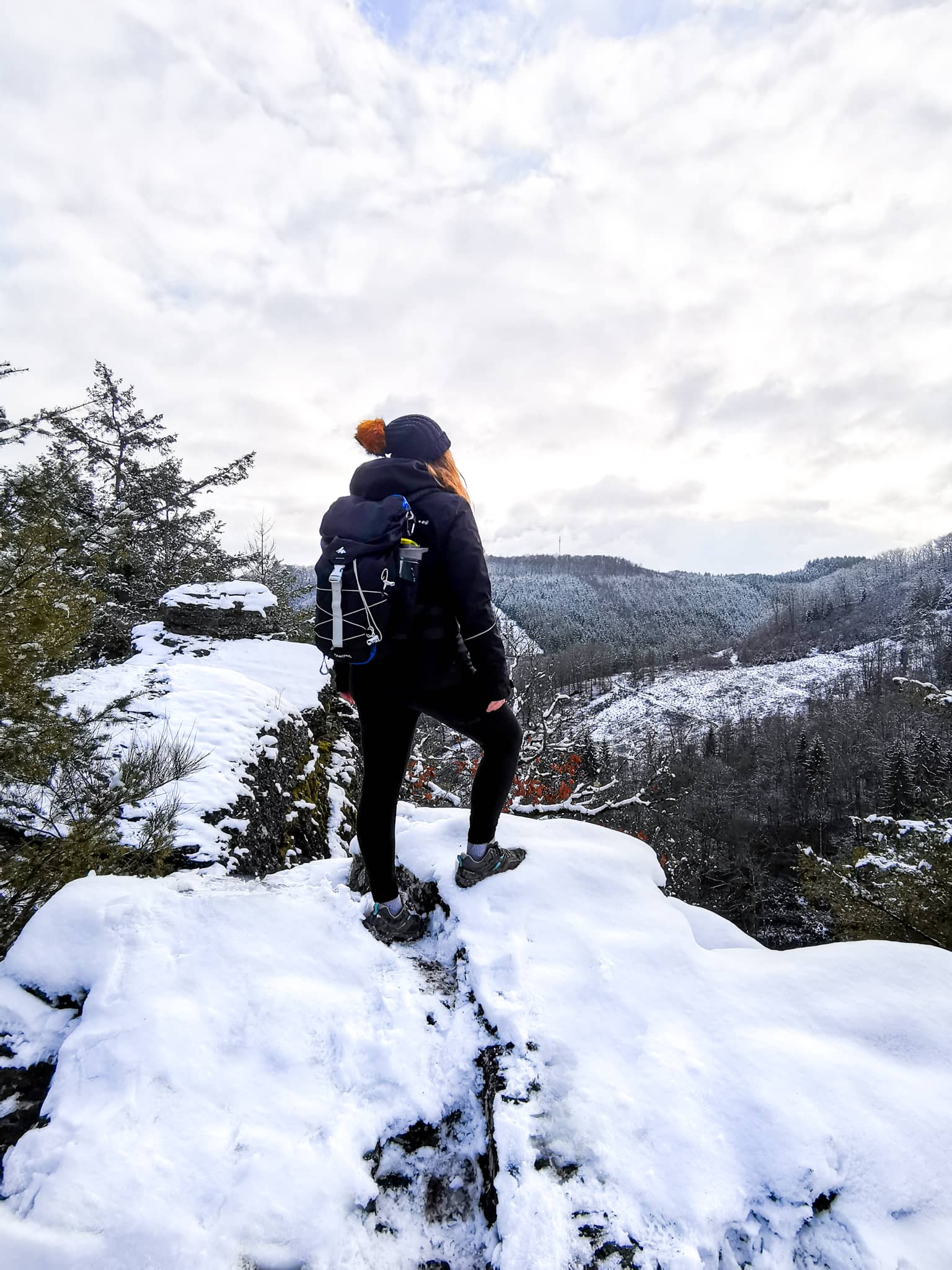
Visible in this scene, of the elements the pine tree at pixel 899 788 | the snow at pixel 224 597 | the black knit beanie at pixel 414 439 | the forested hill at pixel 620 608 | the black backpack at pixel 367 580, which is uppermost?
the forested hill at pixel 620 608

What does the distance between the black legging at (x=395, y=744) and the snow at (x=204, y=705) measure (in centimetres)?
170

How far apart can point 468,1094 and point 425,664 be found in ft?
4.91

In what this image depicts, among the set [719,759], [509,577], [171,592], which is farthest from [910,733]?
[509,577]

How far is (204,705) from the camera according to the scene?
5156mm

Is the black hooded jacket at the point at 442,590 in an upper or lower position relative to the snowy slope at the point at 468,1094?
upper

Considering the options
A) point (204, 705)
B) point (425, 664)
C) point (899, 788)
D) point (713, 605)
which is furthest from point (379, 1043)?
point (713, 605)

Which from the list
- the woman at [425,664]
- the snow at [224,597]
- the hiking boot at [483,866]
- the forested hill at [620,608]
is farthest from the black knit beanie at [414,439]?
the forested hill at [620,608]

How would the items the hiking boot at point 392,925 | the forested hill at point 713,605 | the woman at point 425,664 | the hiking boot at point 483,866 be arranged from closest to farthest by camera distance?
1. the woman at point 425,664
2. the hiking boot at point 392,925
3. the hiking boot at point 483,866
4. the forested hill at point 713,605

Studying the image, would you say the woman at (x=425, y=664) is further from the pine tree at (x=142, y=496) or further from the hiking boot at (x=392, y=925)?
the pine tree at (x=142, y=496)

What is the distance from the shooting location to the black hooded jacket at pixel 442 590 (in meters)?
2.27

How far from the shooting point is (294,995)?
6.82 ft

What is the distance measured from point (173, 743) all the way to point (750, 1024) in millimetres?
4070

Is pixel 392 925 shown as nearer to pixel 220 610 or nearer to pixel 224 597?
pixel 220 610

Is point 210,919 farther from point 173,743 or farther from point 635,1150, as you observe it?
point 173,743
